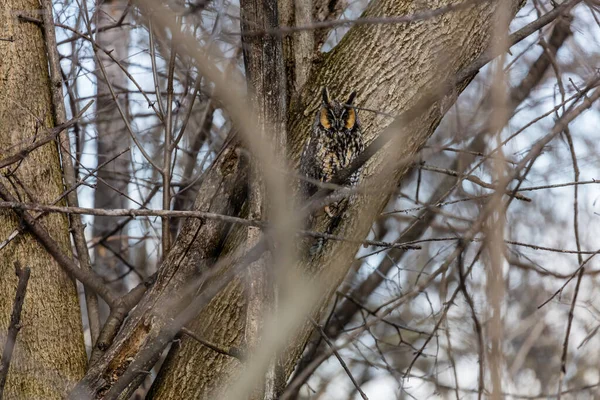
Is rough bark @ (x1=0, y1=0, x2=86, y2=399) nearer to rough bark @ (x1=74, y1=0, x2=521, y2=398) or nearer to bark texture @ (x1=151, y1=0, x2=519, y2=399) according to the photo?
rough bark @ (x1=74, y1=0, x2=521, y2=398)

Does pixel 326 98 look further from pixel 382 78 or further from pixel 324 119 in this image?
pixel 382 78

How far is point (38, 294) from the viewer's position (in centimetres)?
224

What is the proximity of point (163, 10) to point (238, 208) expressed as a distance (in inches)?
57.5

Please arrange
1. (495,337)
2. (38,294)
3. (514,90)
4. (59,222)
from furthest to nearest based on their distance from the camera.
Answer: (514,90) < (59,222) < (38,294) < (495,337)

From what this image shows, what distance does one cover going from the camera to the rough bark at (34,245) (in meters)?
2.16

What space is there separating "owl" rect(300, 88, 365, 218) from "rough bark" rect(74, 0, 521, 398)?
1.7 inches

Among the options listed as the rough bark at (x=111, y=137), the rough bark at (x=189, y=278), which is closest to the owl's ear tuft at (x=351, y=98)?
the rough bark at (x=189, y=278)

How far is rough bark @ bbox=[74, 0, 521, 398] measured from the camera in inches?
89.4

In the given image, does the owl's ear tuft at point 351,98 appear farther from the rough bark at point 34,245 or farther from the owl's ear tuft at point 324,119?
the rough bark at point 34,245

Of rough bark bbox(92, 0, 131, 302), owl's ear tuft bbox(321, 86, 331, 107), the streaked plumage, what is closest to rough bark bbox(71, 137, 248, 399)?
the streaked plumage

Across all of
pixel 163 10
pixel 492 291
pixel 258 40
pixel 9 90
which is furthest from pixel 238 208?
pixel 492 291

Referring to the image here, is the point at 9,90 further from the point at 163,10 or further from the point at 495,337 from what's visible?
the point at 495,337

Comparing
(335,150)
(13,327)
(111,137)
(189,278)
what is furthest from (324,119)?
(111,137)

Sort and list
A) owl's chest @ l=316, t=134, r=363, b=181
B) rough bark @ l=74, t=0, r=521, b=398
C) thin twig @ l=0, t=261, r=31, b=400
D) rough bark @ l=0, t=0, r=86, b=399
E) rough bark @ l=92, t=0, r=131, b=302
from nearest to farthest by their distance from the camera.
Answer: thin twig @ l=0, t=261, r=31, b=400, rough bark @ l=0, t=0, r=86, b=399, rough bark @ l=74, t=0, r=521, b=398, owl's chest @ l=316, t=134, r=363, b=181, rough bark @ l=92, t=0, r=131, b=302
